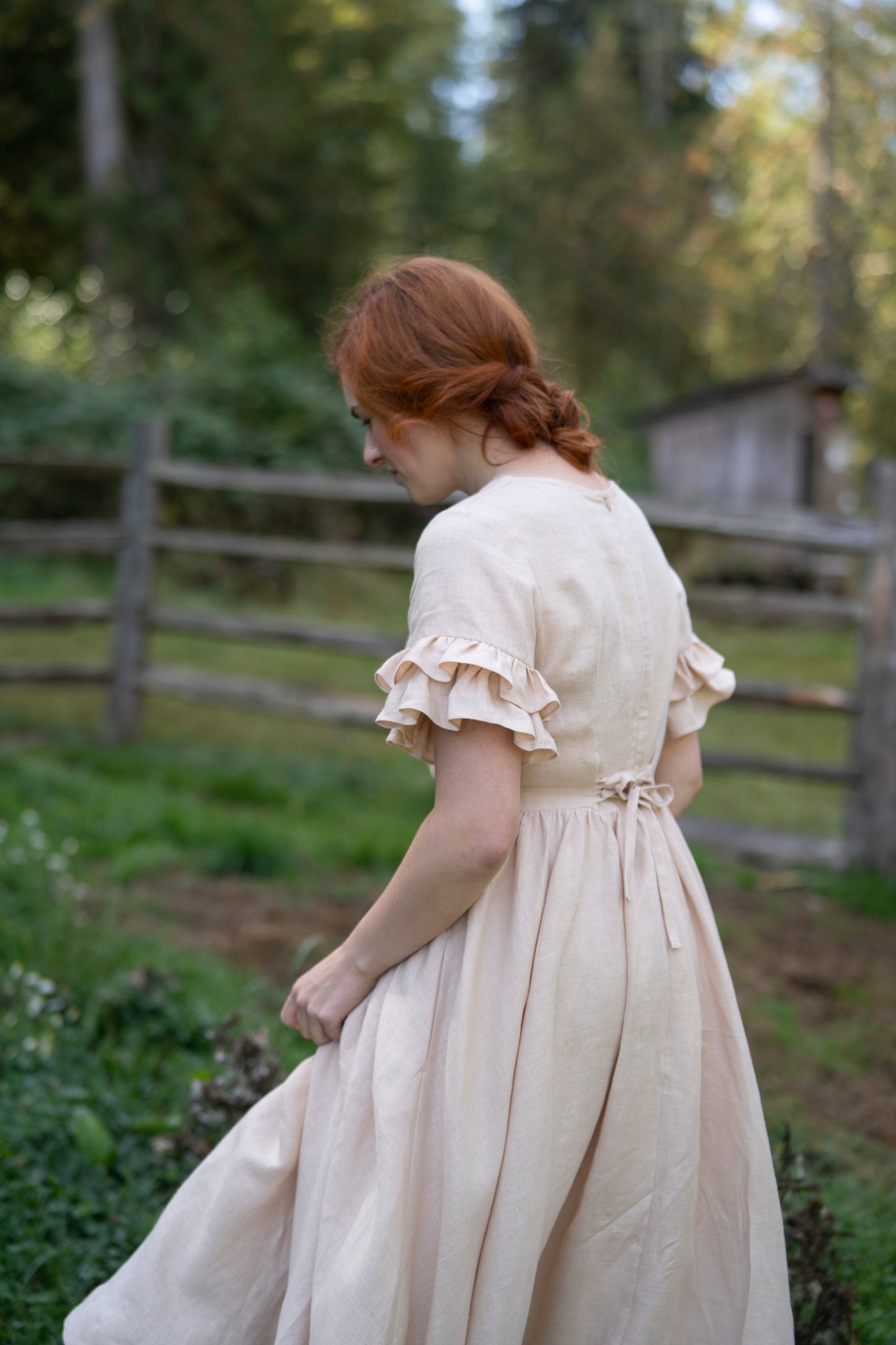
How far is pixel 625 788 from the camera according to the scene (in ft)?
5.07

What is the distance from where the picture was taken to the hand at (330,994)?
4.91ft

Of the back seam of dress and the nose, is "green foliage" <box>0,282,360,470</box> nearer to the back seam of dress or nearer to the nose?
the nose

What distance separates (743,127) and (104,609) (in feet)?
48.9

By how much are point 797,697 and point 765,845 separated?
68 centimetres

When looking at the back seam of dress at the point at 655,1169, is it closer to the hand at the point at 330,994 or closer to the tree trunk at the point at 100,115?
the hand at the point at 330,994

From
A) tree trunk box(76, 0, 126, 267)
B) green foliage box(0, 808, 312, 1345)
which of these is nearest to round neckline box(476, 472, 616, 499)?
green foliage box(0, 808, 312, 1345)

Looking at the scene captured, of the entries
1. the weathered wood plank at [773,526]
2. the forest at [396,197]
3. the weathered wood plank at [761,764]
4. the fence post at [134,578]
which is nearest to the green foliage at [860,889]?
the weathered wood plank at [761,764]

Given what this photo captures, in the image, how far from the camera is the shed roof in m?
12.8

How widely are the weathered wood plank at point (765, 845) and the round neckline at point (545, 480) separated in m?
3.65

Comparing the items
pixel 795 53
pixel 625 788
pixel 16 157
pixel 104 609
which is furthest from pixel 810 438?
pixel 625 788

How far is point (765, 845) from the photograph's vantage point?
16.4ft

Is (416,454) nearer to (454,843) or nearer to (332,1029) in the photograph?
(454,843)

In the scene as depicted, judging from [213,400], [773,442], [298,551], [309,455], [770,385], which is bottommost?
[298,551]

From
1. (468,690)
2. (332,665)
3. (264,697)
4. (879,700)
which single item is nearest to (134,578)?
(264,697)
